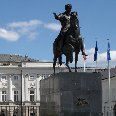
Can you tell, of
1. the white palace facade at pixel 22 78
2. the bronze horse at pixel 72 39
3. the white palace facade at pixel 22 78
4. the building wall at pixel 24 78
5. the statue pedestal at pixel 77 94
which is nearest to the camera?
the statue pedestal at pixel 77 94

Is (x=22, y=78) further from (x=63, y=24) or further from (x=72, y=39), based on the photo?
(x=72, y=39)

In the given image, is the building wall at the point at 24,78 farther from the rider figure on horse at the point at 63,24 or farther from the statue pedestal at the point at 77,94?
the statue pedestal at the point at 77,94

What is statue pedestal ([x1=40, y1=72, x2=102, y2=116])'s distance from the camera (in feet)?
61.5

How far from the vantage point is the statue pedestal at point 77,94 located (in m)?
18.7

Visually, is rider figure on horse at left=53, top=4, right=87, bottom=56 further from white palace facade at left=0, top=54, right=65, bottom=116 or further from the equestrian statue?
white palace facade at left=0, top=54, right=65, bottom=116

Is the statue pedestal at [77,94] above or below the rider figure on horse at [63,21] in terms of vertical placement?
below

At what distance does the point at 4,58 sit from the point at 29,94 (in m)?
9.07

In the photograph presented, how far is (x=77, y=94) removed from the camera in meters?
18.9

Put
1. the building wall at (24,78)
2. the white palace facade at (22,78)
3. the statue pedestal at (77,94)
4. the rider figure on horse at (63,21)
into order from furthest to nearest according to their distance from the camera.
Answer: the building wall at (24,78), the white palace facade at (22,78), the rider figure on horse at (63,21), the statue pedestal at (77,94)

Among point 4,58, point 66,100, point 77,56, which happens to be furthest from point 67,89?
point 4,58

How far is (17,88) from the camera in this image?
3356 inches

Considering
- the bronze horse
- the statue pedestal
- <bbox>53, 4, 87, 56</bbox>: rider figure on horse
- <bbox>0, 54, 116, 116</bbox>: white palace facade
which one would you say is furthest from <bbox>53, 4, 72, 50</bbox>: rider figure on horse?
<bbox>0, 54, 116, 116</bbox>: white palace facade

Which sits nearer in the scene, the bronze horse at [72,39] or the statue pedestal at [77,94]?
the statue pedestal at [77,94]

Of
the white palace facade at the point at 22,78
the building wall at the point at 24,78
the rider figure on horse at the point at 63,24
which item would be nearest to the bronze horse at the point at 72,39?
Result: the rider figure on horse at the point at 63,24
